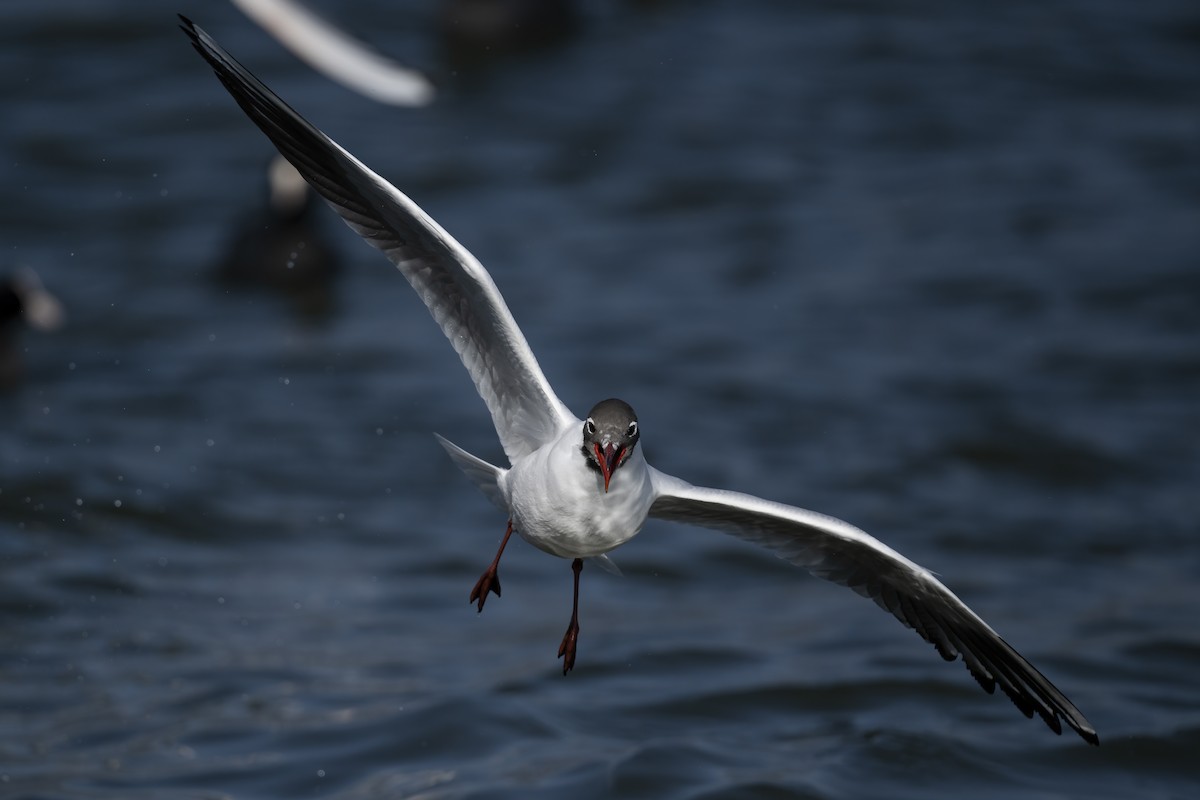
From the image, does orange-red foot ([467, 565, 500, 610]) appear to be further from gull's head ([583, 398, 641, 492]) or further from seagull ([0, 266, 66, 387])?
seagull ([0, 266, 66, 387])

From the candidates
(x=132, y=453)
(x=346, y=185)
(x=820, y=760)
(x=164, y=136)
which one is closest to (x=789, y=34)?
(x=164, y=136)

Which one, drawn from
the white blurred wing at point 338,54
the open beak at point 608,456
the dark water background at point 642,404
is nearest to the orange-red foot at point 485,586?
the open beak at point 608,456

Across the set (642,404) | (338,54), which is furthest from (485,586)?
(642,404)

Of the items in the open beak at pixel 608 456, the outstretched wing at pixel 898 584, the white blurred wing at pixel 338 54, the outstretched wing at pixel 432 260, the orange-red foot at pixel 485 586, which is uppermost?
the white blurred wing at pixel 338 54

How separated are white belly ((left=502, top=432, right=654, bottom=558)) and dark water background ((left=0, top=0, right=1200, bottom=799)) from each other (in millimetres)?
1956

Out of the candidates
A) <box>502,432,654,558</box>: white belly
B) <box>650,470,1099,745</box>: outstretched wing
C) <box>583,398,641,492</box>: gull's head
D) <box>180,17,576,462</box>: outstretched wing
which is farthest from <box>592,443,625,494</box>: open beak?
<box>650,470,1099,745</box>: outstretched wing

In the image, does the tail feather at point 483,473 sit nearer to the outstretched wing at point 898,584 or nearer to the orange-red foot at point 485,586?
the orange-red foot at point 485,586

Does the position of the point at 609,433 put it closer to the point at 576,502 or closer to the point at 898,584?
the point at 576,502

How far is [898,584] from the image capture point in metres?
6.88

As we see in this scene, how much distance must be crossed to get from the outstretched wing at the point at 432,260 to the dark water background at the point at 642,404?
193 cm

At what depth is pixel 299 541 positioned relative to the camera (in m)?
10.7

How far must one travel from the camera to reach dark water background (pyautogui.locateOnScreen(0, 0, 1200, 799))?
8289 millimetres

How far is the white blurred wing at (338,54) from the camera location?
887 centimetres

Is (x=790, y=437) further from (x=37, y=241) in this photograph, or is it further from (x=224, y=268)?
(x=37, y=241)
